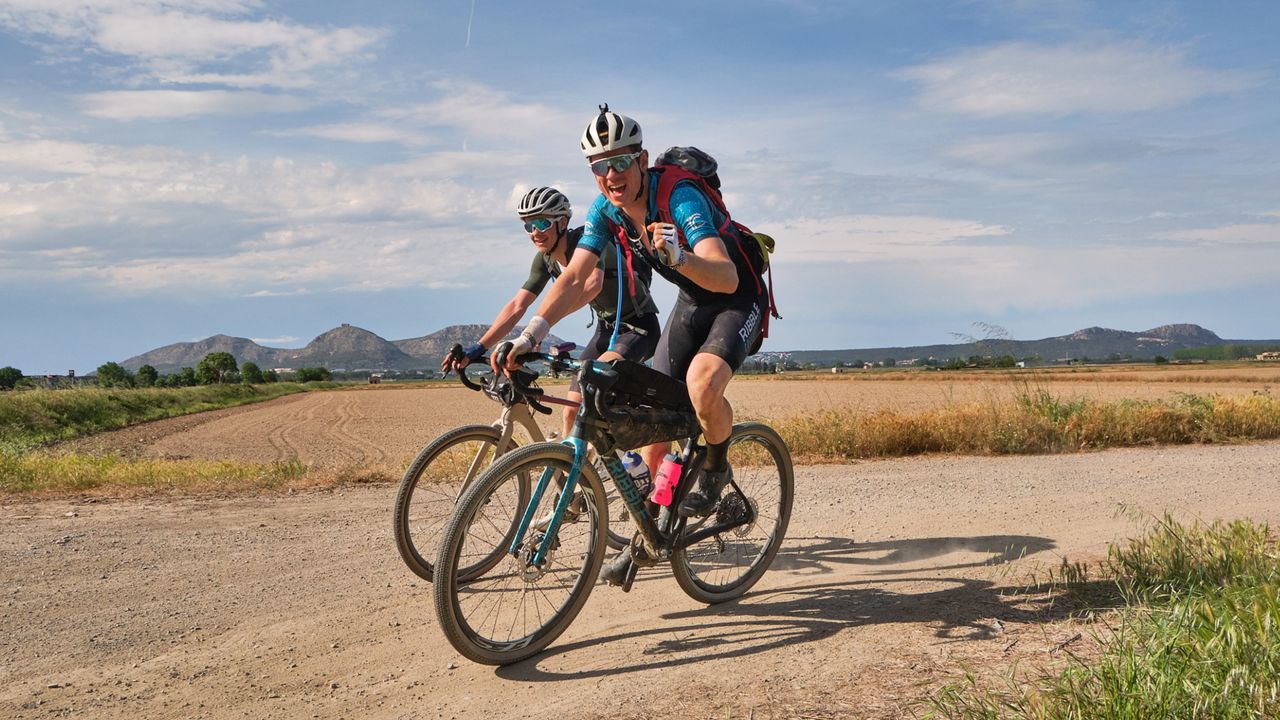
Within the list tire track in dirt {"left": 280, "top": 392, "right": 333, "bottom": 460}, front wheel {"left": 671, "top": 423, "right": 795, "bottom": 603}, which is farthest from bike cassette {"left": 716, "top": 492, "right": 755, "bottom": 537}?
tire track in dirt {"left": 280, "top": 392, "right": 333, "bottom": 460}

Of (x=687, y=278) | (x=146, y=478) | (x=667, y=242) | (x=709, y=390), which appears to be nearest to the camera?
(x=667, y=242)

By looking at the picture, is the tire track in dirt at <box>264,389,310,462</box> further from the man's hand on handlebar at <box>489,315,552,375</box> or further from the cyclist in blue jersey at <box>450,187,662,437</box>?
the man's hand on handlebar at <box>489,315,552,375</box>

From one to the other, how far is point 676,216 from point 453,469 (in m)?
2.55

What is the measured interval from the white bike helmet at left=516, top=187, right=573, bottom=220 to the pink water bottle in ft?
7.47

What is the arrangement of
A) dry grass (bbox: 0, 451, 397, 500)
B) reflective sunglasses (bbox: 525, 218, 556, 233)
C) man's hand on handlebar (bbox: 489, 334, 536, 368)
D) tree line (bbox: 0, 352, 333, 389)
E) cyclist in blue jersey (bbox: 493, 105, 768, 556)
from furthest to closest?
tree line (bbox: 0, 352, 333, 389) → dry grass (bbox: 0, 451, 397, 500) → reflective sunglasses (bbox: 525, 218, 556, 233) → cyclist in blue jersey (bbox: 493, 105, 768, 556) → man's hand on handlebar (bbox: 489, 334, 536, 368)

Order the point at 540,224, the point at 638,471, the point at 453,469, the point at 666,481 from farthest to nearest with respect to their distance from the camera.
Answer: the point at 540,224, the point at 453,469, the point at 638,471, the point at 666,481

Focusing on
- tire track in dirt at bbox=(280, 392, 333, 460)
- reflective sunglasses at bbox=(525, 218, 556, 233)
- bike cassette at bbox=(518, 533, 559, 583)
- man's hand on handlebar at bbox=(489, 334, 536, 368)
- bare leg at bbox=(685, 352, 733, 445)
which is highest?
reflective sunglasses at bbox=(525, 218, 556, 233)

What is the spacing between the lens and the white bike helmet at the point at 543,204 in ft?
21.2

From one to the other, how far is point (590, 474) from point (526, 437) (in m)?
2.22

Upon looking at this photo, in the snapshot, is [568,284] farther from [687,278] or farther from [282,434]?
[282,434]

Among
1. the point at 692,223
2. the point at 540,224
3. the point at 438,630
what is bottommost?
the point at 438,630

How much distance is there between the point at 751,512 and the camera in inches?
220

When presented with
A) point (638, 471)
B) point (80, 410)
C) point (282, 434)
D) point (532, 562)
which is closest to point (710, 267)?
point (638, 471)

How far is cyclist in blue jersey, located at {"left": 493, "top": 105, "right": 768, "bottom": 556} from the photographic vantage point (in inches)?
181
